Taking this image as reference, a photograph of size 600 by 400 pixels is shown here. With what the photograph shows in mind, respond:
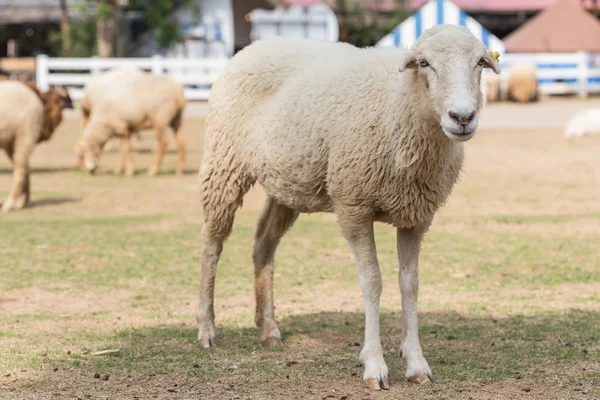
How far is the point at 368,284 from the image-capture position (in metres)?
5.63

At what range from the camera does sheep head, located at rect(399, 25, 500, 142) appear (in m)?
4.91

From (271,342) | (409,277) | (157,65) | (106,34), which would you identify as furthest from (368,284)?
(106,34)

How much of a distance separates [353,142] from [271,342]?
1.55 m

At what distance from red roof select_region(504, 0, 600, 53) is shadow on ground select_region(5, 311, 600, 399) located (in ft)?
88.3

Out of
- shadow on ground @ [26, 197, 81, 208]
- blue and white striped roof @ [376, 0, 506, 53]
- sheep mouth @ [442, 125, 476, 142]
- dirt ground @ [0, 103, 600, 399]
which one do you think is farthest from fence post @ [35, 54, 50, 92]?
sheep mouth @ [442, 125, 476, 142]

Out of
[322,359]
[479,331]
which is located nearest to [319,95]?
[322,359]

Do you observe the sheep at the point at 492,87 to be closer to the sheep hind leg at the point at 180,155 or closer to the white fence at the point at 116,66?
the white fence at the point at 116,66

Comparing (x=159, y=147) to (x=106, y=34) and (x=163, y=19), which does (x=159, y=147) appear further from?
(x=163, y=19)

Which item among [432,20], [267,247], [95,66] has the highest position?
[432,20]

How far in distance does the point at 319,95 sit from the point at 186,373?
1.78m

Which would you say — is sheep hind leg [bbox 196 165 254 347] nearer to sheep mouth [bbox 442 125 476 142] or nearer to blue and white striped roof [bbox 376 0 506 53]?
sheep mouth [bbox 442 125 476 142]

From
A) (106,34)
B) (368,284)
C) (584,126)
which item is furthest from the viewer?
(106,34)

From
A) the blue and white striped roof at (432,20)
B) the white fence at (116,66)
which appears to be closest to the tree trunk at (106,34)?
the white fence at (116,66)

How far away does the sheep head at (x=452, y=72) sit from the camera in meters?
4.91
